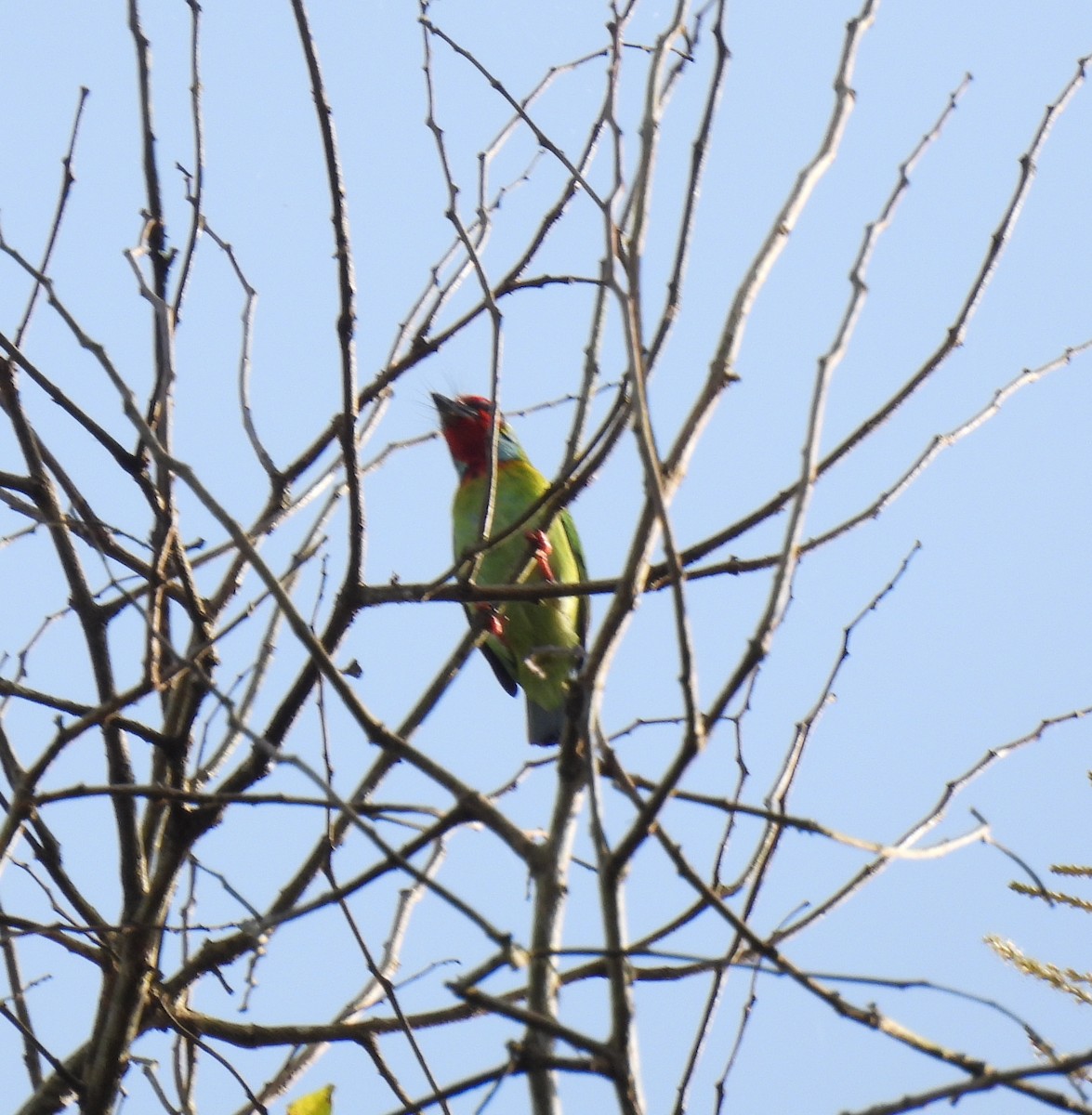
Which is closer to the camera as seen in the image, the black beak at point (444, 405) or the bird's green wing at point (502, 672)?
the bird's green wing at point (502, 672)

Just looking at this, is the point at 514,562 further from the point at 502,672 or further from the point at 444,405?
the point at 444,405

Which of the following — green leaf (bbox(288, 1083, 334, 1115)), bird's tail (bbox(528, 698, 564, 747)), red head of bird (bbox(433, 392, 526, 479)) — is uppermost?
red head of bird (bbox(433, 392, 526, 479))

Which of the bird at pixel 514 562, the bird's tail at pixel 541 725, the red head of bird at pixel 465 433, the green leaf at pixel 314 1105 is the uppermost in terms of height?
the red head of bird at pixel 465 433

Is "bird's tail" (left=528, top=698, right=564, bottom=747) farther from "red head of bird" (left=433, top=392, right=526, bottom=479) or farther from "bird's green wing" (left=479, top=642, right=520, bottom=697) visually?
"red head of bird" (left=433, top=392, right=526, bottom=479)

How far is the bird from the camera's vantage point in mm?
4590

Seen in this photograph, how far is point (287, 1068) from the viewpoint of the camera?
2.72m

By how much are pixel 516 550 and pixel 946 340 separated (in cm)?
246

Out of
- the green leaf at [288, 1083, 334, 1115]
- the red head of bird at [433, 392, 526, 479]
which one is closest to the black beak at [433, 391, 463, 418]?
the red head of bird at [433, 392, 526, 479]

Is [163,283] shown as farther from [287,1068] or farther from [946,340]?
[287,1068]

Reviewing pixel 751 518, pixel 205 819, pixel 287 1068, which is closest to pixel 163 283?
pixel 205 819

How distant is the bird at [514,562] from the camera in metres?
4.59

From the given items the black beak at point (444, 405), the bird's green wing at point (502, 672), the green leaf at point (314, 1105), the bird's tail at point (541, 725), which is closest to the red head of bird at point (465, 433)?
the black beak at point (444, 405)

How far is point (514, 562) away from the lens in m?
4.42

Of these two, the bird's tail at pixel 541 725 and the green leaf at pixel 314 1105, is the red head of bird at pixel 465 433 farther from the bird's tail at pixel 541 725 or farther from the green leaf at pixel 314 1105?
the green leaf at pixel 314 1105
